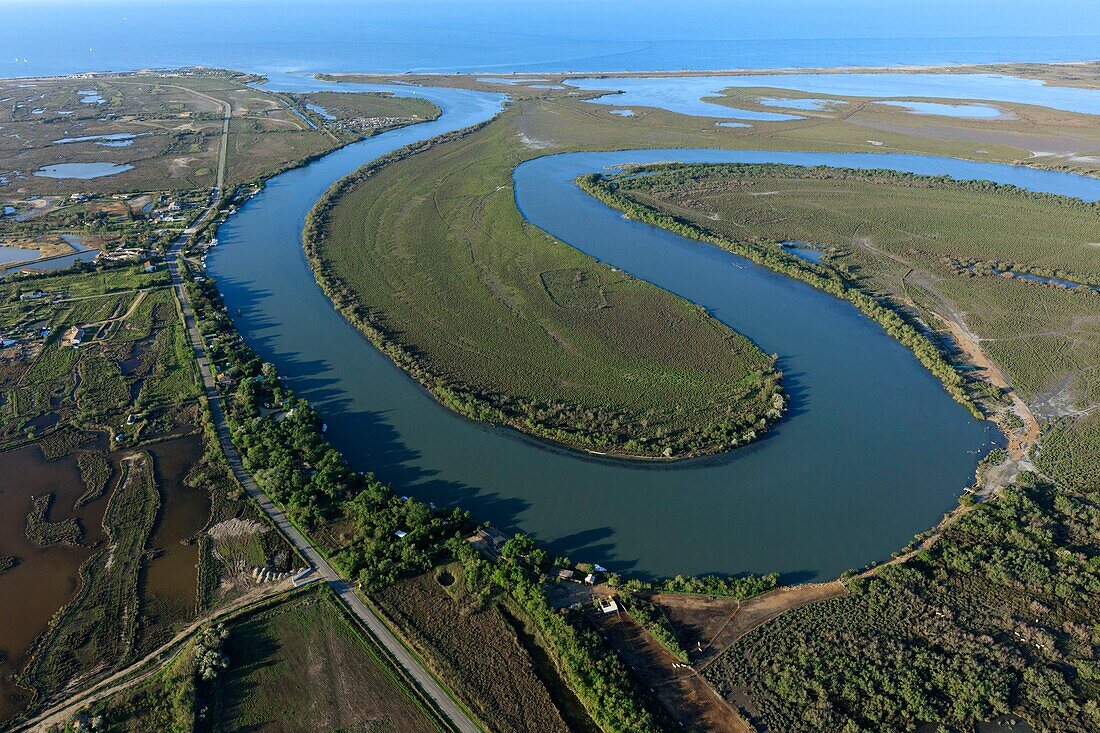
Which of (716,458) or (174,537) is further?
(716,458)

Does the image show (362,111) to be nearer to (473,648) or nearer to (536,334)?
(536,334)

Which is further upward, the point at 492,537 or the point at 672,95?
the point at 672,95

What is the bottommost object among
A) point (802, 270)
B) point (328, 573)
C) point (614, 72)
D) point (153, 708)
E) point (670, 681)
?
point (153, 708)

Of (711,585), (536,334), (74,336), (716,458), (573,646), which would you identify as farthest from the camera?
(536,334)

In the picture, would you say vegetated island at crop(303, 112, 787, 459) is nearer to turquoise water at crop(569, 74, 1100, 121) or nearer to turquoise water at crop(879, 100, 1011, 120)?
turquoise water at crop(569, 74, 1100, 121)

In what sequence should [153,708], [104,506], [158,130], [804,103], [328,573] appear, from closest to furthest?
[153,708], [328,573], [104,506], [158,130], [804,103]

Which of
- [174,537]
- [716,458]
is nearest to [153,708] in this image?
[174,537]

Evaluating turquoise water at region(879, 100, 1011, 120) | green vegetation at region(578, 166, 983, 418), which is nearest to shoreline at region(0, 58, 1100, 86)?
turquoise water at region(879, 100, 1011, 120)
